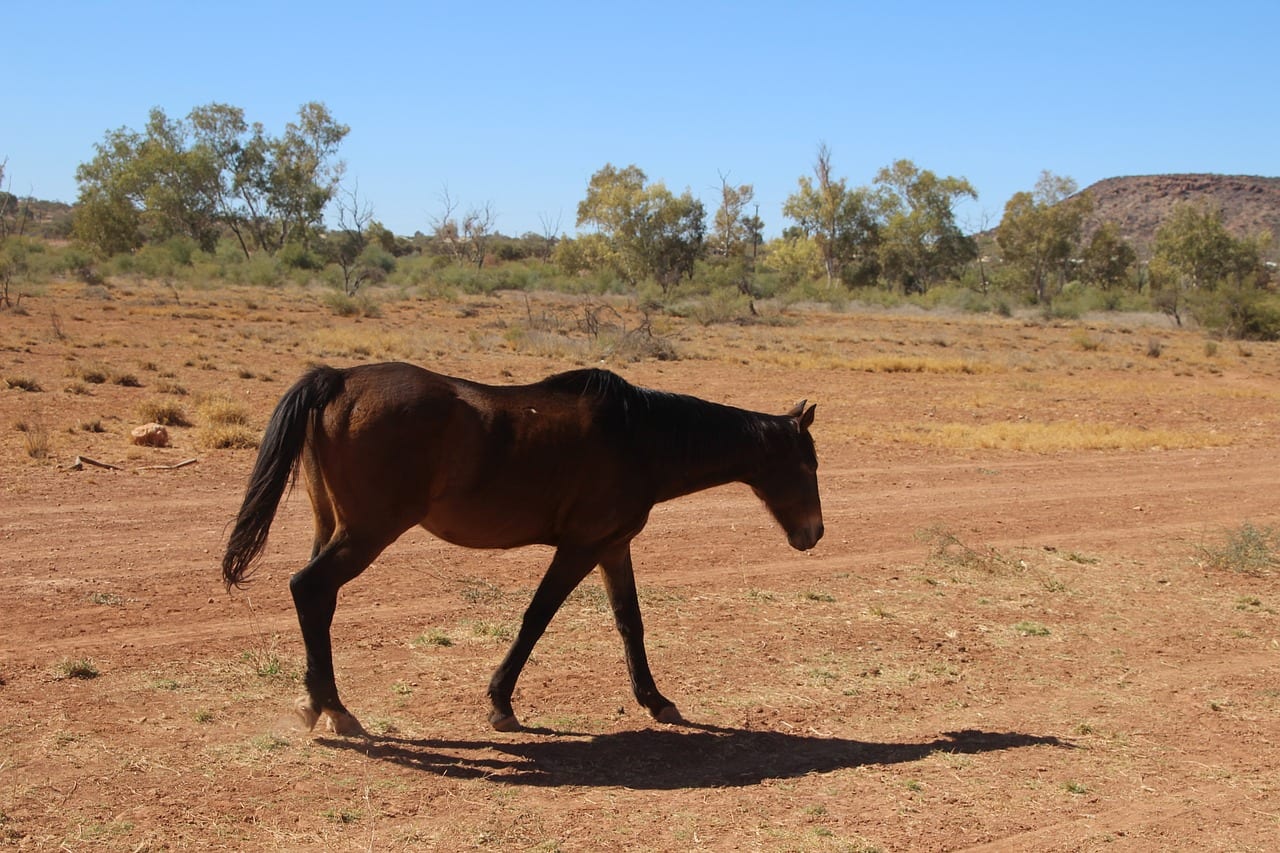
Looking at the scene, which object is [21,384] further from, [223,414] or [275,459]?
[275,459]

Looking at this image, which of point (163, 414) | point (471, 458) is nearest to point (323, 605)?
point (471, 458)

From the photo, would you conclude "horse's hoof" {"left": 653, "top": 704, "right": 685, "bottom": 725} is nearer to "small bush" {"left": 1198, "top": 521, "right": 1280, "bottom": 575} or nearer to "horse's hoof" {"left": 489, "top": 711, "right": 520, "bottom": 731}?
"horse's hoof" {"left": 489, "top": 711, "right": 520, "bottom": 731}

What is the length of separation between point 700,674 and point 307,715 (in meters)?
2.46

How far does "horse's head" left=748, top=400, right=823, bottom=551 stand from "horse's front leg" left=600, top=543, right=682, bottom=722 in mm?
902

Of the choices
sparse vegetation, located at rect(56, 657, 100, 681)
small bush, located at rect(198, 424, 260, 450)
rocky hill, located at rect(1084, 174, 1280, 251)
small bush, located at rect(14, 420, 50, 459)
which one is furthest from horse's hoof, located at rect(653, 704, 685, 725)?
rocky hill, located at rect(1084, 174, 1280, 251)

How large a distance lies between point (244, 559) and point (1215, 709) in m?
5.56

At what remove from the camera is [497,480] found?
18.2ft

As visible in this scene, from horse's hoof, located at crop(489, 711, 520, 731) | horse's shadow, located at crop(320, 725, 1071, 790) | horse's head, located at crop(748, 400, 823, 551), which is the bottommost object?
horse's shadow, located at crop(320, 725, 1071, 790)

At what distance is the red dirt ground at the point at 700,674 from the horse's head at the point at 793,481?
41.0 inches

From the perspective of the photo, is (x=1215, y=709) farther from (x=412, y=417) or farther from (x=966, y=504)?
(x=966, y=504)

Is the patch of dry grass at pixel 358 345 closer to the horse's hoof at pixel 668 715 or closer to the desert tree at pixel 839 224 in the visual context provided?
the horse's hoof at pixel 668 715

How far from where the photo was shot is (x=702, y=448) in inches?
240

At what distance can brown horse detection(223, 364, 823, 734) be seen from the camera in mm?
5340

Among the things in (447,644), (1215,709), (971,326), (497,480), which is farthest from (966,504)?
(971,326)
